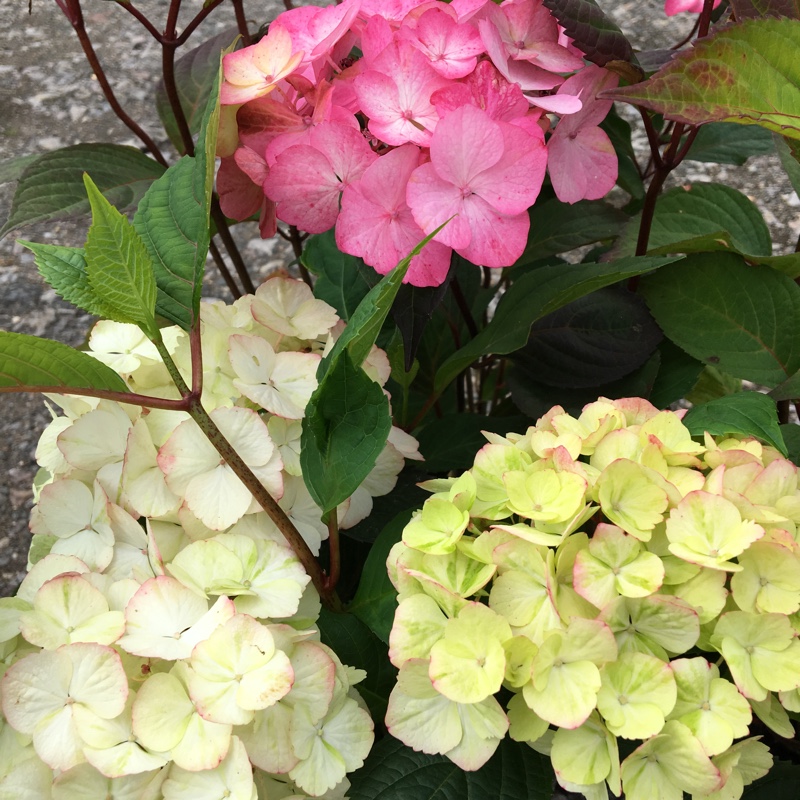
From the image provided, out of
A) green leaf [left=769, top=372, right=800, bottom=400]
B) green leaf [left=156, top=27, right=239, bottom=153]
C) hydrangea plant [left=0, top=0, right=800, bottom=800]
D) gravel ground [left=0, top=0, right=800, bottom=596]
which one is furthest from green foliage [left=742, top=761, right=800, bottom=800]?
gravel ground [left=0, top=0, right=800, bottom=596]

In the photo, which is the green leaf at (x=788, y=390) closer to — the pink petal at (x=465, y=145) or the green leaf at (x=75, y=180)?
the pink petal at (x=465, y=145)

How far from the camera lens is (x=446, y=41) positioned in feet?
1.80

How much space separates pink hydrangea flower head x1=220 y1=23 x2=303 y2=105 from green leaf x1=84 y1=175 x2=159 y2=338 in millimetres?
146

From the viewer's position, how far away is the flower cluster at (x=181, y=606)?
437 millimetres

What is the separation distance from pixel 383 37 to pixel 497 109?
0.08 m

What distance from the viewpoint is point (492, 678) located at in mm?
414

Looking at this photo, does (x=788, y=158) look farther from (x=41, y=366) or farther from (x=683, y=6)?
(x=41, y=366)

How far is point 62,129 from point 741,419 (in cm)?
140

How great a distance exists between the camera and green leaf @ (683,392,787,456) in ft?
1.67

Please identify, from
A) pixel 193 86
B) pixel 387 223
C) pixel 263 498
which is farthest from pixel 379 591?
pixel 193 86

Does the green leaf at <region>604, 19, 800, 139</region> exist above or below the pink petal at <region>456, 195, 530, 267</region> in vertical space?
above

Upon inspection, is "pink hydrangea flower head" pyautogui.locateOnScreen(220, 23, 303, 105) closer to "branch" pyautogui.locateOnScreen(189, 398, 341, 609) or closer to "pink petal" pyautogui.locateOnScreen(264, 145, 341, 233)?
"pink petal" pyautogui.locateOnScreen(264, 145, 341, 233)

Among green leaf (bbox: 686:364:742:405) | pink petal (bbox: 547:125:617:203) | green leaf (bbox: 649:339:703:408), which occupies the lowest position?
green leaf (bbox: 686:364:742:405)

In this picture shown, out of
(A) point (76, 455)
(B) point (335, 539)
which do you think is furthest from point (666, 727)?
(A) point (76, 455)
